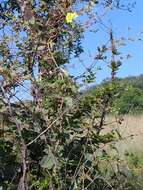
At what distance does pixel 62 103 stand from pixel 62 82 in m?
0.12

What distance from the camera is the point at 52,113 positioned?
11.6 ft

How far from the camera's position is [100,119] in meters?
3.82

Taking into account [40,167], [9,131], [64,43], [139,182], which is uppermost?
[64,43]

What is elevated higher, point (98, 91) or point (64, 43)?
point (64, 43)

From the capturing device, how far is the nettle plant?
3416 mm

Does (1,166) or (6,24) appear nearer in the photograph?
(1,166)

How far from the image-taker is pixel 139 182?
487 cm

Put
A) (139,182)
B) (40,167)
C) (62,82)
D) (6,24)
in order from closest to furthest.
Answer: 1. (62,82)
2. (40,167)
3. (6,24)
4. (139,182)

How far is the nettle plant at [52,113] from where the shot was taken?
3416mm

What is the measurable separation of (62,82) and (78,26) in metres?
0.60

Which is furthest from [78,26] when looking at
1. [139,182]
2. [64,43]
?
[139,182]

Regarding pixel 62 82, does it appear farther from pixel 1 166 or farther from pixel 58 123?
Answer: pixel 1 166

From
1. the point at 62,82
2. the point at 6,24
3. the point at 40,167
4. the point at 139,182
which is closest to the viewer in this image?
the point at 62,82

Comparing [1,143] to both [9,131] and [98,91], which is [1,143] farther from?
[98,91]
